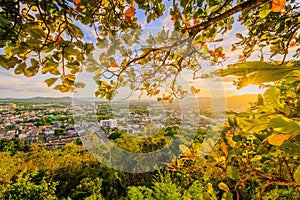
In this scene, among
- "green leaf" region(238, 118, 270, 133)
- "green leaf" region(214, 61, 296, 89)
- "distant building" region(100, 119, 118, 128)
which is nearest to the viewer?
"green leaf" region(214, 61, 296, 89)

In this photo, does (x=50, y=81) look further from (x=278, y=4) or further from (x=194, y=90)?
(x=194, y=90)

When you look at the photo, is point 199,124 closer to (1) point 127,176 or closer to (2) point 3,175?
(1) point 127,176

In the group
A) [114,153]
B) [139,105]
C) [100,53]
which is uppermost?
[100,53]

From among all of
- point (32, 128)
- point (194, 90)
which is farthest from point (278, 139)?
point (32, 128)

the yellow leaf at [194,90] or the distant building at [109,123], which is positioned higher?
the yellow leaf at [194,90]

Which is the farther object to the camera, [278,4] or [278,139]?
[278,4]

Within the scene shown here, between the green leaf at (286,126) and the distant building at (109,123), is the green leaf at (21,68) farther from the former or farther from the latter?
the distant building at (109,123)

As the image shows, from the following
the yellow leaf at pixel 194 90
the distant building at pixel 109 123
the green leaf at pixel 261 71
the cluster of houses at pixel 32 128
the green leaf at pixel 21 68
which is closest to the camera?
the green leaf at pixel 261 71

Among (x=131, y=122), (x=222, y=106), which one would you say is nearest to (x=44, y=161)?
(x=131, y=122)

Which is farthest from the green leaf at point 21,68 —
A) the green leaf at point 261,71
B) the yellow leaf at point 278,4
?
the yellow leaf at point 278,4

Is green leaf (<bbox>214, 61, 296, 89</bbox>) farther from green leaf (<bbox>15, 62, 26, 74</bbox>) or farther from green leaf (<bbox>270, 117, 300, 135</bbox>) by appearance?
green leaf (<bbox>15, 62, 26, 74</bbox>)

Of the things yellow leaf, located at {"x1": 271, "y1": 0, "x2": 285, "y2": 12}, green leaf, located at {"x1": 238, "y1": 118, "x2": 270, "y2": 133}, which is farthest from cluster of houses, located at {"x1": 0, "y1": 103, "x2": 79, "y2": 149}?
green leaf, located at {"x1": 238, "y1": 118, "x2": 270, "y2": 133}
